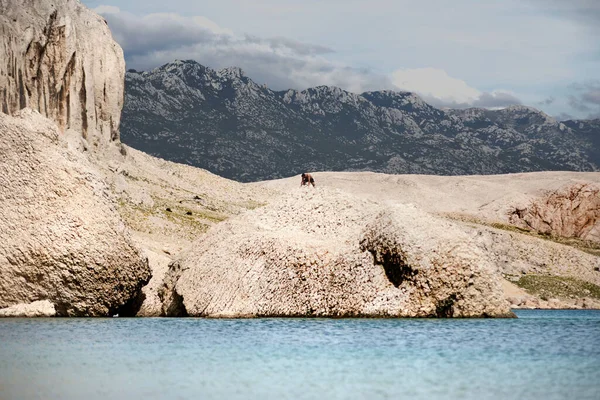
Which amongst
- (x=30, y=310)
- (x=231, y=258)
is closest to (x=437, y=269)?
(x=231, y=258)

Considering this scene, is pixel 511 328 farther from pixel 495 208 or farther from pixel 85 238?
pixel 495 208

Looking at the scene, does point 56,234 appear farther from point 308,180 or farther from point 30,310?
point 308,180

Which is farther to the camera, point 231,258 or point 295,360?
point 231,258

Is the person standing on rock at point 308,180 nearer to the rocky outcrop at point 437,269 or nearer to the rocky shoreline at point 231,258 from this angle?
the rocky shoreline at point 231,258

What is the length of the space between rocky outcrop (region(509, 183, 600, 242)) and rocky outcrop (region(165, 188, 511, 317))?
355 ft

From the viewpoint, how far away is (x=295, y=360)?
20.0m

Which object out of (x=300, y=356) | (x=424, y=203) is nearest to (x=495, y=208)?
(x=424, y=203)

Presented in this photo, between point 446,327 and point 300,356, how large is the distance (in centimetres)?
814

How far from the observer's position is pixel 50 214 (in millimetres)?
29141

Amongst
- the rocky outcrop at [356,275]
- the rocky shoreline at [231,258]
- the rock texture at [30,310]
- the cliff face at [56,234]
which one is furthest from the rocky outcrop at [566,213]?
the rock texture at [30,310]

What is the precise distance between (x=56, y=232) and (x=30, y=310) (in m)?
3.22

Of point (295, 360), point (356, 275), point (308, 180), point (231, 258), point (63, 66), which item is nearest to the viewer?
point (295, 360)

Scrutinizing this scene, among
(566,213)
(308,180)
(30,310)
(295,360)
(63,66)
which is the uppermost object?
(63,66)

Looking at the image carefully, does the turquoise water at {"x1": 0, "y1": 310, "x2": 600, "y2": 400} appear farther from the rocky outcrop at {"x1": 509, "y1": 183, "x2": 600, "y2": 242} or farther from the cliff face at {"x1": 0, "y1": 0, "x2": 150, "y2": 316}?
the rocky outcrop at {"x1": 509, "y1": 183, "x2": 600, "y2": 242}
